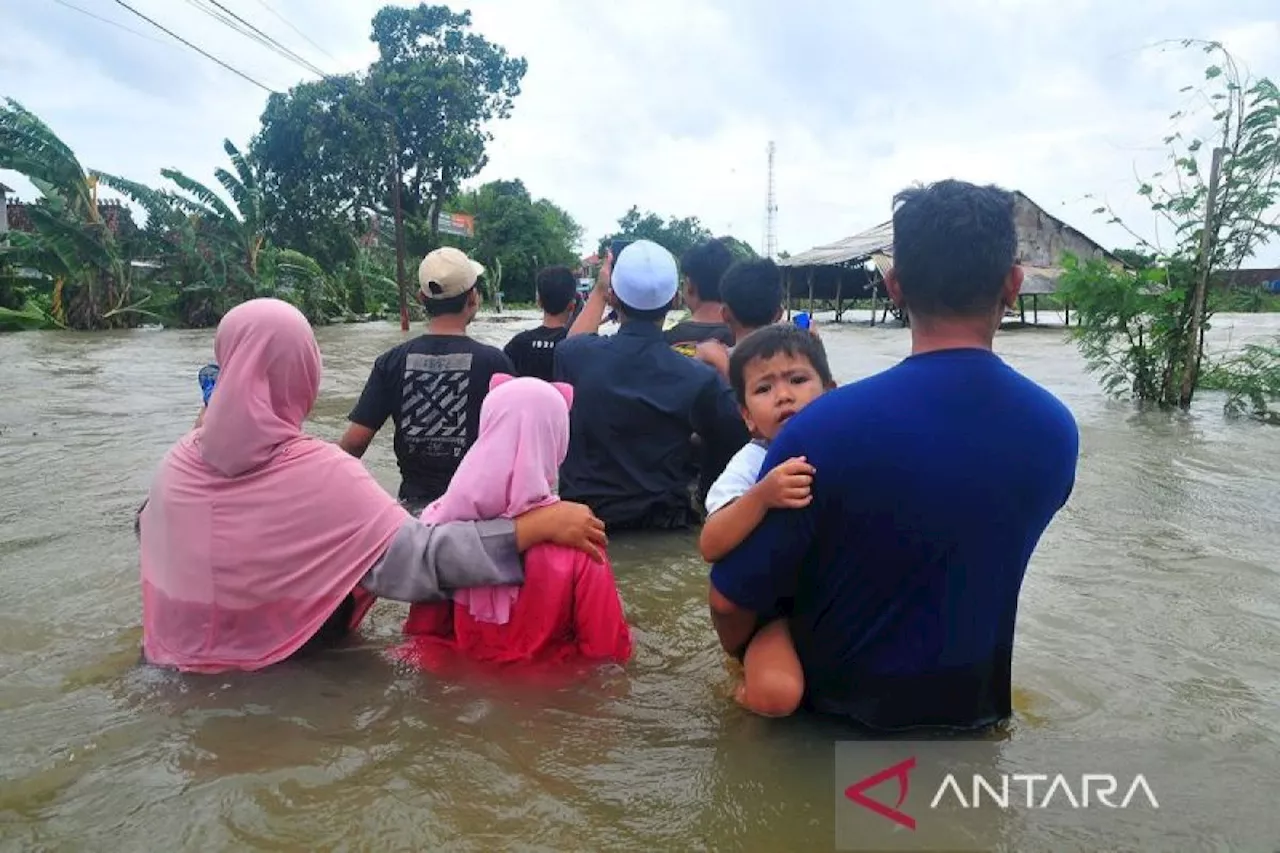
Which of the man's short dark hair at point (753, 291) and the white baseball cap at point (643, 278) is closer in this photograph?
the white baseball cap at point (643, 278)

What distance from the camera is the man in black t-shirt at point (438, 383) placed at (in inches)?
159

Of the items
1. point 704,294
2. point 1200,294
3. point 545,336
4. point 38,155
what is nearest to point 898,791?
point 704,294

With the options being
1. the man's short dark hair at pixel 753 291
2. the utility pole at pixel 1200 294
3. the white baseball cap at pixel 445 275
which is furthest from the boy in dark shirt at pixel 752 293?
the utility pole at pixel 1200 294

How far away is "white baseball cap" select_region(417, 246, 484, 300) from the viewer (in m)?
3.95

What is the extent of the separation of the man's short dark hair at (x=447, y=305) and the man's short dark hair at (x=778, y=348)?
1.68m

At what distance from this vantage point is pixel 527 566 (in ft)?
9.61

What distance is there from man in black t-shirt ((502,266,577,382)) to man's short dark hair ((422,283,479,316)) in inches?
41.6

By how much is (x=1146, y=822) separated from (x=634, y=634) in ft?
5.93

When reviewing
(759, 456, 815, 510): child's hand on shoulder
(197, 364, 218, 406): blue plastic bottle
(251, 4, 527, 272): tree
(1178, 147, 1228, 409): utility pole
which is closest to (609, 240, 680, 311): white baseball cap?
(197, 364, 218, 406): blue plastic bottle

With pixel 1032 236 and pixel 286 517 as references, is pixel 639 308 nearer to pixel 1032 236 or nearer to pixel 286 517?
pixel 286 517

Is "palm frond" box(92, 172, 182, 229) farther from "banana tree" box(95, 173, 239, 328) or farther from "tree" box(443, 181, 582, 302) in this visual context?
"tree" box(443, 181, 582, 302)

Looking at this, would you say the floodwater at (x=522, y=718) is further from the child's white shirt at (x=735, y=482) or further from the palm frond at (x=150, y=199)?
the palm frond at (x=150, y=199)

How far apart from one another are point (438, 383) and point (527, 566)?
1.42 metres

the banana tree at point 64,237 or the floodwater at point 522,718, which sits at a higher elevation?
the banana tree at point 64,237
